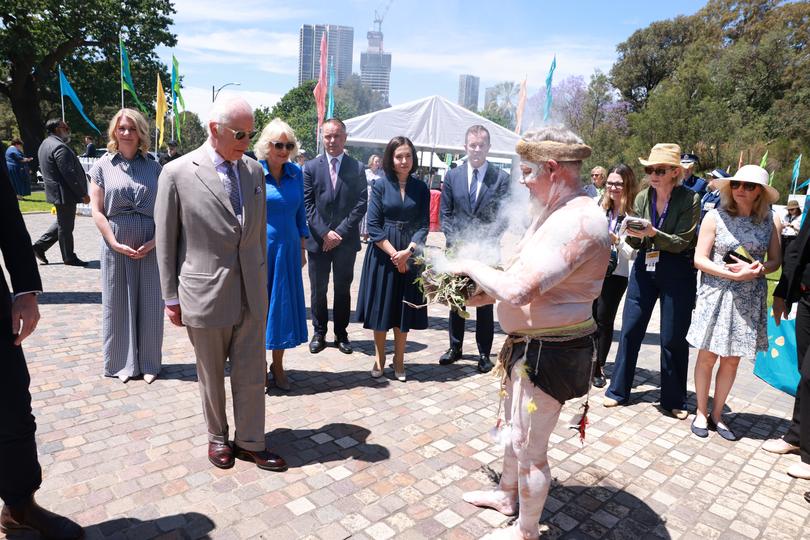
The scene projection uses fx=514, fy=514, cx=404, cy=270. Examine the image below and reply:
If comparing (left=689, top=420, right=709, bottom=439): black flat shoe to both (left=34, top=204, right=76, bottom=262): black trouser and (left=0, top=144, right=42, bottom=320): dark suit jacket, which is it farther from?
(left=34, top=204, right=76, bottom=262): black trouser

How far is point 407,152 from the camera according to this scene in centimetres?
489

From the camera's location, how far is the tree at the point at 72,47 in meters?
28.4

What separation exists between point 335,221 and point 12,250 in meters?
3.64

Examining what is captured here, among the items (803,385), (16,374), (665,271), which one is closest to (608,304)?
(665,271)

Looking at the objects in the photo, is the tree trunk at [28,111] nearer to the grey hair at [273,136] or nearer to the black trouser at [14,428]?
the grey hair at [273,136]

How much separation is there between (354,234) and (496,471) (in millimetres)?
3206

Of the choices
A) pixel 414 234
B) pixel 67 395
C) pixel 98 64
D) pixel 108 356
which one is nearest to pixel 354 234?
pixel 414 234

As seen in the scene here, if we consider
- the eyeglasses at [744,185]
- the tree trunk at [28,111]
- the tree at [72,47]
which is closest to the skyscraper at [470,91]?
the eyeglasses at [744,185]

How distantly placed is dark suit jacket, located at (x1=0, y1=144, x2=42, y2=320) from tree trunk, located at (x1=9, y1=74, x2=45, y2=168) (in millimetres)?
34017

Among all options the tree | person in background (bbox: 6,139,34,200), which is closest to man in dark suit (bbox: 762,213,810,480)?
person in background (bbox: 6,139,34,200)

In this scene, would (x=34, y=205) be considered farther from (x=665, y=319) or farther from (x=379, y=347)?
(x=665, y=319)

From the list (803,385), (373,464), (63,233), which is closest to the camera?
(373,464)

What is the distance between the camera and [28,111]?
30594mm

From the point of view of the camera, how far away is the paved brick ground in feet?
9.69
